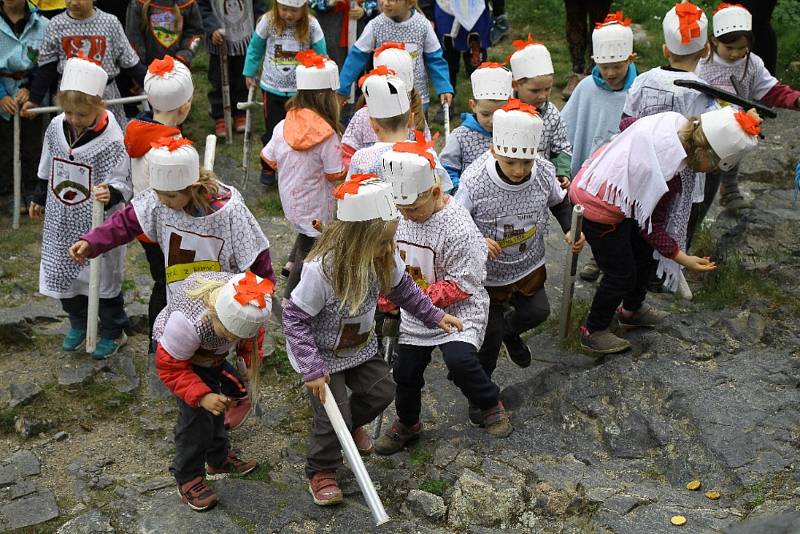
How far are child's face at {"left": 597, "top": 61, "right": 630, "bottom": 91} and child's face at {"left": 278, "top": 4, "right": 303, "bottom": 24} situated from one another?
253 centimetres

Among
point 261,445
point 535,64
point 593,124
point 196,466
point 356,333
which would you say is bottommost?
point 261,445

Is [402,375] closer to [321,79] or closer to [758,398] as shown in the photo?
[758,398]

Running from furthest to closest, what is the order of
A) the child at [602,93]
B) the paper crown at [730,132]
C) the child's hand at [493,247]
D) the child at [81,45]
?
the child at [81,45], the child at [602,93], the child's hand at [493,247], the paper crown at [730,132]

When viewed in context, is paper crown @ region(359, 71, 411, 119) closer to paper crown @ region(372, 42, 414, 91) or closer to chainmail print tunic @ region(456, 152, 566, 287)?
paper crown @ region(372, 42, 414, 91)

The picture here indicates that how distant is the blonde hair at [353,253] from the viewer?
12.6ft

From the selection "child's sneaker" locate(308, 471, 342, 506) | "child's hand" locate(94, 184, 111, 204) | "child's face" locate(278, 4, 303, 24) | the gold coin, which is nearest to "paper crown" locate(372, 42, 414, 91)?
"child's face" locate(278, 4, 303, 24)

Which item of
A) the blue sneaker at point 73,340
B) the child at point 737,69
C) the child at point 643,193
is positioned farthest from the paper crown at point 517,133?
the blue sneaker at point 73,340

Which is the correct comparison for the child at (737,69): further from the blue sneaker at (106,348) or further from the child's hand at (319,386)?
the blue sneaker at (106,348)

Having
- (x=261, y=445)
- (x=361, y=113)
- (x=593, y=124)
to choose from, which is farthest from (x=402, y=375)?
(x=593, y=124)

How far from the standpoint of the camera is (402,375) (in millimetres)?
4512

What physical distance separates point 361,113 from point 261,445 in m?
2.13

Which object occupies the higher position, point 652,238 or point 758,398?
point 652,238

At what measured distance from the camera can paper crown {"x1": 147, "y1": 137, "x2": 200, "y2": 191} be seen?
4.21 m

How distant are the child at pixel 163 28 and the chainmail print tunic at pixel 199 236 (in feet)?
11.9
